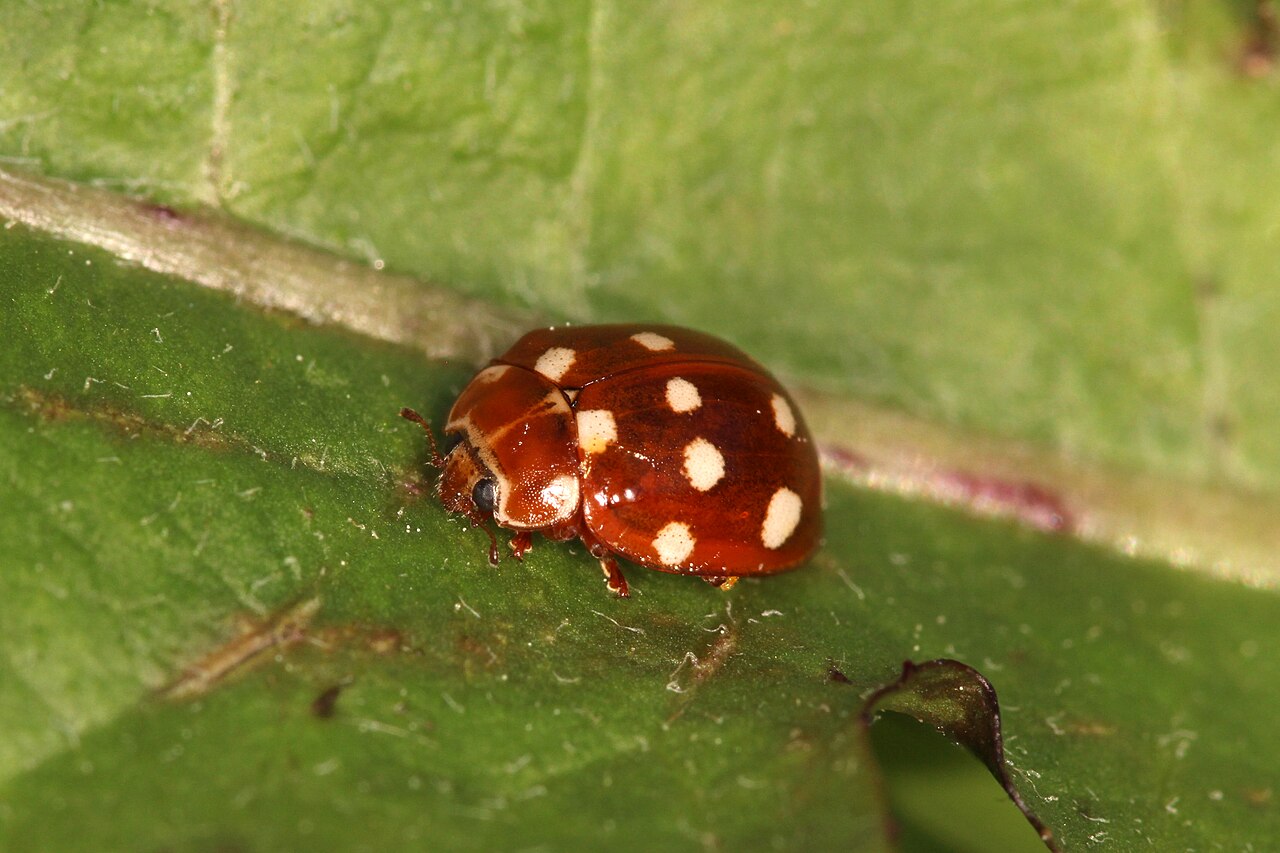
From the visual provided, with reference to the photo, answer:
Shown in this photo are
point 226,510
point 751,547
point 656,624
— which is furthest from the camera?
point 751,547

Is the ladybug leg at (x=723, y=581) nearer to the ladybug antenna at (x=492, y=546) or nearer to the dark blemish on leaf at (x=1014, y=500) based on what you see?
the ladybug antenna at (x=492, y=546)

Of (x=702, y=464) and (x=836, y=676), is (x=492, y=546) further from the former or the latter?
(x=836, y=676)

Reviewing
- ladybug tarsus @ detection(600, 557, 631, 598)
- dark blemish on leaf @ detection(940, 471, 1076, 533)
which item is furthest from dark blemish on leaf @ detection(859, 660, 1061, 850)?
dark blemish on leaf @ detection(940, 471, 1076, 533)

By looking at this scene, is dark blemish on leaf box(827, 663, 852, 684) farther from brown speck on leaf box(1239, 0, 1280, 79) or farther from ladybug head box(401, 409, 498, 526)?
brown speck on leaf box(1239, 0, 1280, 79)

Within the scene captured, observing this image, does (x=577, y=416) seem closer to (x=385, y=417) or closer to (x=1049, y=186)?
(x=385, y=417)

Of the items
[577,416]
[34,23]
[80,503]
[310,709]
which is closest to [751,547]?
[577,416]

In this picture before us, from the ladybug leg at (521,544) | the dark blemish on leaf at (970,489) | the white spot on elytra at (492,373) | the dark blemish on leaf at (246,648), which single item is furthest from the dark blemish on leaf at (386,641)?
the dark blemish on leaf at (970,489)

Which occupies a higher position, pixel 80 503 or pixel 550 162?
pixel 550 162
